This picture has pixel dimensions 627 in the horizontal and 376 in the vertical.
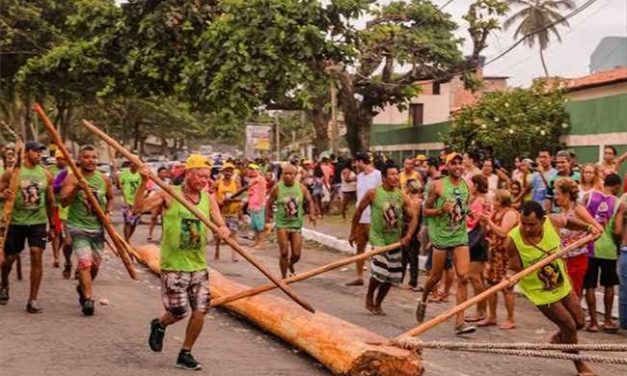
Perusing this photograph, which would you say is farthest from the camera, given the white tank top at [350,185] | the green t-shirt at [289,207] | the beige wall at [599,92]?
the beige wall at [599,92]

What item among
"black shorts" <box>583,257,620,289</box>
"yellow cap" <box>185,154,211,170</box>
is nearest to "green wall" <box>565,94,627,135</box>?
"black shorts" <box>583,257,620,289</box>

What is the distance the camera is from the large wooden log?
22.6ft

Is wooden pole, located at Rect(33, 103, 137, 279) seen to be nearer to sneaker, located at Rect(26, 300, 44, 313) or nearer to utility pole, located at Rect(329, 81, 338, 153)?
sneaker, located at Rect(26, 300, 44, 313)

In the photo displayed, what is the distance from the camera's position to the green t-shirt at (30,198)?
9.66 meters

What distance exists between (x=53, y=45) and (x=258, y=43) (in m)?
9.63

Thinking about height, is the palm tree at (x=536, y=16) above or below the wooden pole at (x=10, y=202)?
above

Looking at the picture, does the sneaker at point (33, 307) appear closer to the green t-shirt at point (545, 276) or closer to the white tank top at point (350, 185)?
the green t-shirt at point (545, 276)

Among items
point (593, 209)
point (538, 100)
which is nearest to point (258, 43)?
point (538, 100)

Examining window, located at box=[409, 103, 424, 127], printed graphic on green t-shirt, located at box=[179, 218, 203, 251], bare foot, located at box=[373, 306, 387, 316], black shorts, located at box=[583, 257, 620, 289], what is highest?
window, located at box=[409, 103, 424, 127]

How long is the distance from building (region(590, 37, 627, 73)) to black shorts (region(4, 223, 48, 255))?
197 feet

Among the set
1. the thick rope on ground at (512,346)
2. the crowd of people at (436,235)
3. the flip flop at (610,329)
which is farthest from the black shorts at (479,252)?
the thick rope on ground at (512,346)

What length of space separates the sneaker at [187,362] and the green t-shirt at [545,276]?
2.71 m

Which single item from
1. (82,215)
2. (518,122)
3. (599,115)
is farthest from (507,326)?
(518,122)

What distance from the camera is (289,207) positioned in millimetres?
12461
